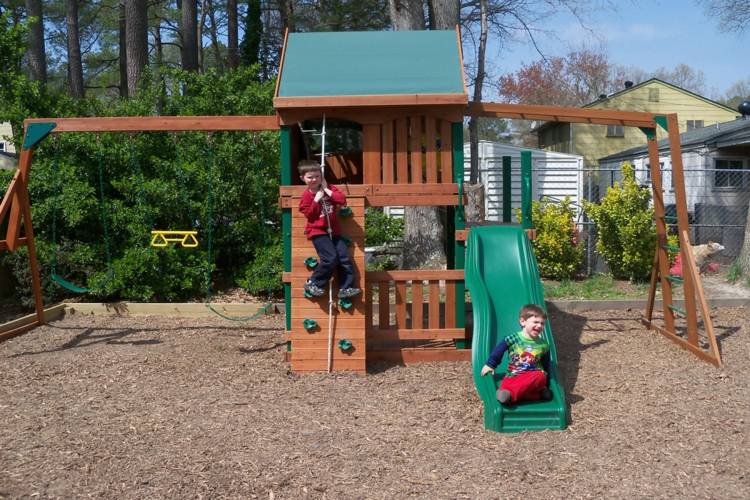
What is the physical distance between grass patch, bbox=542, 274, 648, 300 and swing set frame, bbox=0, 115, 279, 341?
17.2 ft

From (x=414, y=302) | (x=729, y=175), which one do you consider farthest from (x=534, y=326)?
(x=729, y=175)

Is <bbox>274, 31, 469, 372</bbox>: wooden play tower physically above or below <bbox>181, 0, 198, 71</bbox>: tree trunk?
below

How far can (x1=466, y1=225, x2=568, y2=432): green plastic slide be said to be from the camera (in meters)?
4.96

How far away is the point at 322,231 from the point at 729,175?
1448cm

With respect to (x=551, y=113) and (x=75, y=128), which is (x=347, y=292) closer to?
(x=551, y=113)

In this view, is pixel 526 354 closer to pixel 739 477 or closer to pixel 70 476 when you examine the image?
pixel 739 477

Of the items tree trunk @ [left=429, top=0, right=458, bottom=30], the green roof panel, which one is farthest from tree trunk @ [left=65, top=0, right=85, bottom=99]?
the green roof panel

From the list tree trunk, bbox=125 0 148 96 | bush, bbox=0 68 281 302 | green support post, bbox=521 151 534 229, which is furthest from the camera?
tree trunk, bbox=125 0 148 96

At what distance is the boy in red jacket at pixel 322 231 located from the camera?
6172 millimetres

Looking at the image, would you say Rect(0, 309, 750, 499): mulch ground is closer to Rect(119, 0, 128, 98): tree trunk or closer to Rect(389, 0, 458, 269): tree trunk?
Rect(389, 0, 458, 269): tree trunk

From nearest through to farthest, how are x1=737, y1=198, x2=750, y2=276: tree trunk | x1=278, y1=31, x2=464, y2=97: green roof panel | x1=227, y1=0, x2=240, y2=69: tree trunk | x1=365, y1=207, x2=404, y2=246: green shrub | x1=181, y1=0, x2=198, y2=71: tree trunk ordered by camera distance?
x1=278, y1=31, x2=464, y2=97: green roof panel, x1=737, y1=198, x2=750, y2=276: tree trunk, x1=365, y1=207, x2=404, y2=246: green shrub, x1=181, y1=0, x2=198, y2=71: tree trunk, x1=227, y1=0, x2=240, y2=69: tree trunk

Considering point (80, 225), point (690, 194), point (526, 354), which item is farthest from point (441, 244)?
point (690, 194)

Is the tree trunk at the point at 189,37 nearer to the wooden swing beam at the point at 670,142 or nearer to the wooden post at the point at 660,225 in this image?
the wooden swing beam at the point at 670,142

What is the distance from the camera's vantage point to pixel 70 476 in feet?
13.8
